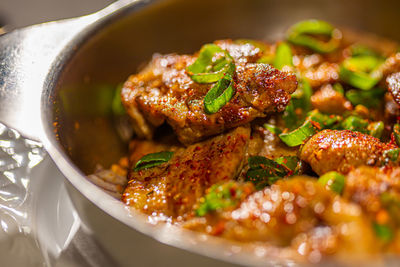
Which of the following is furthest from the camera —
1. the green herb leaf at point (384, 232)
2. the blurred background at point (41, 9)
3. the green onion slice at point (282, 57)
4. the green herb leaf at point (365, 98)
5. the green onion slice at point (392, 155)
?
the blurred background at point (41, 9)

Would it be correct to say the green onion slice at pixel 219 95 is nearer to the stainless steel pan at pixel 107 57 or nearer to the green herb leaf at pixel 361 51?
the stainless steel pan at pixel 107 57

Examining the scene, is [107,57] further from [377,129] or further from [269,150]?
[377,129]

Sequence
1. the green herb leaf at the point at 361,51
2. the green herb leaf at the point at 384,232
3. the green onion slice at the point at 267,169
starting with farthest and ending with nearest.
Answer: the green herb leaf at the point at 361,51 < the green onion slice at the point at 267,169 < the green herb leaf at the point at 384,232

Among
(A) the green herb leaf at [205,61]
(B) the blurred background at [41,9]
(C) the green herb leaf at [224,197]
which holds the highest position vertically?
(A) the green herb leaf at [205,61]

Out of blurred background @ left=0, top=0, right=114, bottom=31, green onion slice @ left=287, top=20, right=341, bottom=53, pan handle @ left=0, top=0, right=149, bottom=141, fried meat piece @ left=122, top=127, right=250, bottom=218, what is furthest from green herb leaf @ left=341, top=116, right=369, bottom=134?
blurred background @ left=0, top=0, right=114, bottom=31

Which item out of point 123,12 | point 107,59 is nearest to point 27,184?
point 107,59

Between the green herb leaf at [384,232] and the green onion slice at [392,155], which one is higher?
the green herb leaf at [384,232]

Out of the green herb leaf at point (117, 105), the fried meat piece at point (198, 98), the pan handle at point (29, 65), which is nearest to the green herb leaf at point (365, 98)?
the fried meat piece at point (198, 98)

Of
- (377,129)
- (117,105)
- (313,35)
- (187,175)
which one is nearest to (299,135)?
(377,129)

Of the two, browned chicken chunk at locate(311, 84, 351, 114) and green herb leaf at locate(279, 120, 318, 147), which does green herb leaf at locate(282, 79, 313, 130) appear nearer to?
browned chicken chunk at locate(311, 84, 351, 114)
